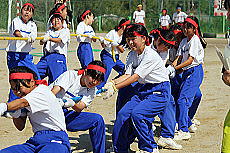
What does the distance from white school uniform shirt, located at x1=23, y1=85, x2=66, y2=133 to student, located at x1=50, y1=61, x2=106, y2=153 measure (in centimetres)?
58

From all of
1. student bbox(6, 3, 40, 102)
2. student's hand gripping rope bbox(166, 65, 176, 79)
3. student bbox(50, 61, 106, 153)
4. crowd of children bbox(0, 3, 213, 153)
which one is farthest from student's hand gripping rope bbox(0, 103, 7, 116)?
student bbox(6, 3, 40, 102)

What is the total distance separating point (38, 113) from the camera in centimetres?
424

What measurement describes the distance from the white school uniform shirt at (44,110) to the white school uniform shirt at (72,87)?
24.8 inches

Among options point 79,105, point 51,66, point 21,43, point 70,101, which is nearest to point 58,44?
point 51,66

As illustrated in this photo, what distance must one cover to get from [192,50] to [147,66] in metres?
1.46

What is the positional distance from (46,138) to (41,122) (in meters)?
0.16

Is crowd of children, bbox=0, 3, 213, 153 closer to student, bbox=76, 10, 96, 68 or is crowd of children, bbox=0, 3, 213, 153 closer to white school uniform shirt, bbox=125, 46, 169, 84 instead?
white school uniform shirt, bbox=125, 46, 169, 84

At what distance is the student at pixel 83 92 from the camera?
4.87 meters

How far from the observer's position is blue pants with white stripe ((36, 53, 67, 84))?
25.7 feet

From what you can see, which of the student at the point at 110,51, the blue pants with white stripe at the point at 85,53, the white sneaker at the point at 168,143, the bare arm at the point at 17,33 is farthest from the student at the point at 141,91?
the blue pants with white stripe at the point at 85,53

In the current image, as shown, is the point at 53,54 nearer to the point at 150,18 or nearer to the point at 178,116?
the point at 178,116

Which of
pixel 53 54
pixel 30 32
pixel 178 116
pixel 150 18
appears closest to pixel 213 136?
pixel 178 116

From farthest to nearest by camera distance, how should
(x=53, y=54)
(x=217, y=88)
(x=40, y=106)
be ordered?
1. (x=217, y=88)
2. (x=53, y=54)
3. (x=40, y=106)

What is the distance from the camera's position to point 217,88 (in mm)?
10602
